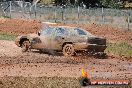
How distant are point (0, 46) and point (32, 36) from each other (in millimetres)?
2846

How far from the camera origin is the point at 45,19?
161ft

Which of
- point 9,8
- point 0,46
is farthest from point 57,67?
point 9,8

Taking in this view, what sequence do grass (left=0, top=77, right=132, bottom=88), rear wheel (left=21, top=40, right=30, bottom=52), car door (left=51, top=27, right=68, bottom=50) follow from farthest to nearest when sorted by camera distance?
rear wheel (left=21, top=40, right=30, bottom=52) → car door (left=51, top=27, right=68, bottom=50) → grass (left=0, top=77, right=132, bottom=88)

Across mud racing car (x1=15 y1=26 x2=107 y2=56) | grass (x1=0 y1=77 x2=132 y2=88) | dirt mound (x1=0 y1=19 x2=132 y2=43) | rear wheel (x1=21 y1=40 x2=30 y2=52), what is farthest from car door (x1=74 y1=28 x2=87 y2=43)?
dirt mound (x1=0 y1=19 x2=132 y2=43)

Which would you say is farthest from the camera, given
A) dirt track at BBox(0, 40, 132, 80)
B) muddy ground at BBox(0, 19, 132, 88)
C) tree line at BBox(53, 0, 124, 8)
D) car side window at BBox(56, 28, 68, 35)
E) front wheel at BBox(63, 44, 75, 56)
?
tree line at BBox(53, 0, 124, 8)

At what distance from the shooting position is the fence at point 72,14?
4459cm

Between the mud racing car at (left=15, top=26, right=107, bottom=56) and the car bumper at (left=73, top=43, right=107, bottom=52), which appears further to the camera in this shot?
the mud racing car at (left=15, top=26, right=107, bottom=56)

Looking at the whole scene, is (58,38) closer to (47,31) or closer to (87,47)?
(47,31)

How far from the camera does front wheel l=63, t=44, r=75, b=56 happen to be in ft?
68.3

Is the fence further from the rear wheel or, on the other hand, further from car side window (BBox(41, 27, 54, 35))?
car side window (BBox(41, 27, 54, 35))

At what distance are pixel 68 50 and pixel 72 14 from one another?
2697 centimetres

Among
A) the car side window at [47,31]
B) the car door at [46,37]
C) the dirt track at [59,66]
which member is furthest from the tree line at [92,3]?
the dirt track at [59,66]

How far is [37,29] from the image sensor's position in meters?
40.0

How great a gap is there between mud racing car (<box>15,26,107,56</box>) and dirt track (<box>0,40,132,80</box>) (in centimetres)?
53
